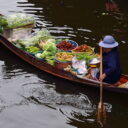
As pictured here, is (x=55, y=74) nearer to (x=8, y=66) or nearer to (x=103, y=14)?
(x=8, y=66)

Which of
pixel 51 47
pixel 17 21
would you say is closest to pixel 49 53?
pixel 51 47

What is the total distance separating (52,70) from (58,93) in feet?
2.33

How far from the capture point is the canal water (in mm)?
8922

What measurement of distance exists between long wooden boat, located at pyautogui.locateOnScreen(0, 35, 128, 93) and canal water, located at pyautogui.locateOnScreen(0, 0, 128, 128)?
280mm

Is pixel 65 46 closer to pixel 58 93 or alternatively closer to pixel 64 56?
pixel 64 56

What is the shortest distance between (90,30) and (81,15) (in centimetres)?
150

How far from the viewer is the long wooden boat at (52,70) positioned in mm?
9305

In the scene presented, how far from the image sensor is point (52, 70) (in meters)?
10.2

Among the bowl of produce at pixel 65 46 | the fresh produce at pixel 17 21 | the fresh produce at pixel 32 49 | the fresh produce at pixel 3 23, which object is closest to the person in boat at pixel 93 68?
the bowl of produce at pixel 65 46

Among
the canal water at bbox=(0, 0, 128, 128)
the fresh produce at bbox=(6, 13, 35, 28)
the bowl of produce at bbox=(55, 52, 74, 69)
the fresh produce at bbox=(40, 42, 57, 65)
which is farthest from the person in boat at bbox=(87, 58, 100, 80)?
the fresh produce at bbox=(6, 13, 35, 28)

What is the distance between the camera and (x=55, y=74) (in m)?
10.2

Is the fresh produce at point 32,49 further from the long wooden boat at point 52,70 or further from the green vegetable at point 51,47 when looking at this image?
the green vegetable at point 51,47

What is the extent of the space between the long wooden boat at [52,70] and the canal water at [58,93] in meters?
0.28

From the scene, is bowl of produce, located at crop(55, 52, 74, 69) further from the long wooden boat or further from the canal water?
the canal water
